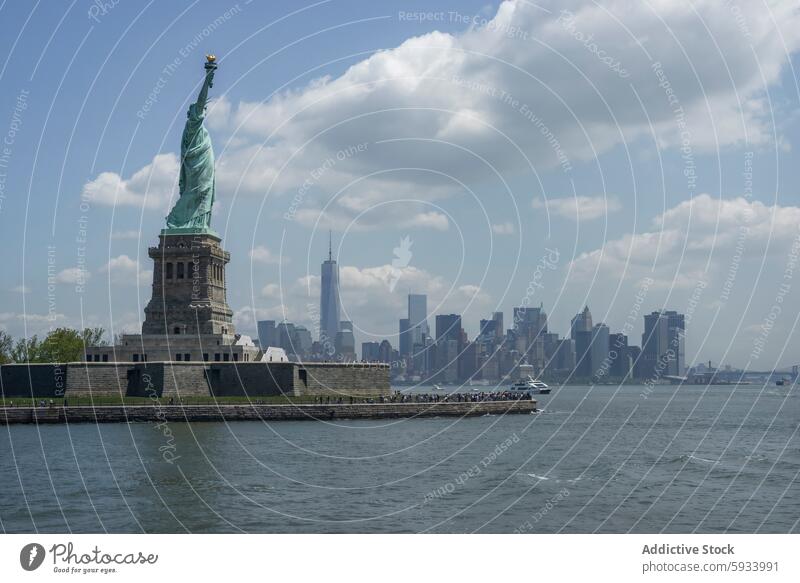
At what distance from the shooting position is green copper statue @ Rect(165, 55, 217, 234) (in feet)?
315

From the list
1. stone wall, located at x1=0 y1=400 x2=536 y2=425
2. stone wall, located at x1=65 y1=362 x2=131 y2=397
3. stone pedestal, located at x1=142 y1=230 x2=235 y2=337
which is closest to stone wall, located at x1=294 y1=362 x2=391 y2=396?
stone wall, located at x1=0 y1=400 x2=536 y2=425

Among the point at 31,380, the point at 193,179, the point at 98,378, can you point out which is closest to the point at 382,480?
the point at 98,378

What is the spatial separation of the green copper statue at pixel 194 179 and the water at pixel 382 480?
27.1 meters

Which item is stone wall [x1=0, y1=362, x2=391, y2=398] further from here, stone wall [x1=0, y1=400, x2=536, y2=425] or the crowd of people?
stone wall [x1=0, y1=400, x2=536, y2=425]

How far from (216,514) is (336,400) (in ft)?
171

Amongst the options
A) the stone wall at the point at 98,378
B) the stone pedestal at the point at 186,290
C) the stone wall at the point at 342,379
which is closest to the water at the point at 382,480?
the stone wall at the point at 98,378

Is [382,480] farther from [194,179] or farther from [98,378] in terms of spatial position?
[194,179]

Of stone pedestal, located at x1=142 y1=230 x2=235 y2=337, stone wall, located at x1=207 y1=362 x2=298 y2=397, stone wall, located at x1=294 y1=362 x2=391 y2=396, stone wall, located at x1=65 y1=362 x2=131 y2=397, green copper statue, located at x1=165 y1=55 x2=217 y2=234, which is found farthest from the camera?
green copper statue, located at x1=165 y1=55 x2=217 y2=234

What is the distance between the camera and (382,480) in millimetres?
46469

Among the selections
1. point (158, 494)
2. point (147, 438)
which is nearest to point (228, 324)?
point (147, 438)

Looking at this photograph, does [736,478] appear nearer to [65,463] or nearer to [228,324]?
[65,463]

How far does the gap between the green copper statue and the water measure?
89.0 ft

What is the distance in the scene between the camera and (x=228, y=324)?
9631 cm

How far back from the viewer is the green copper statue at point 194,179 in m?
96.1
